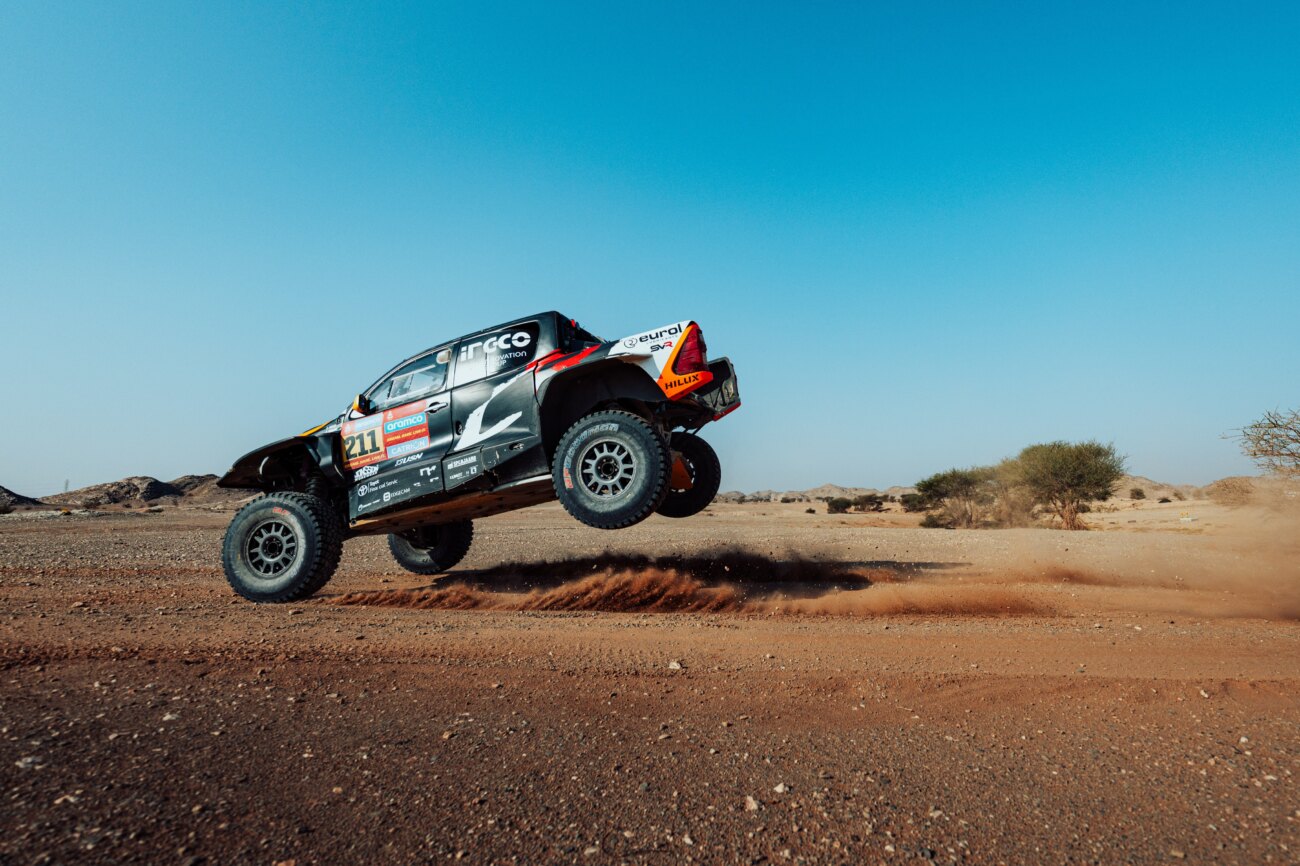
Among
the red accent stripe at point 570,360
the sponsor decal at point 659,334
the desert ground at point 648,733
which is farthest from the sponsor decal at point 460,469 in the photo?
the sponsor decal at point 659,334

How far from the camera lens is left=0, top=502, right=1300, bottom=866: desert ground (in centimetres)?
197

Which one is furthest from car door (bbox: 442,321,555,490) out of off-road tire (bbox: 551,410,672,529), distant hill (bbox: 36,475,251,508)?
distant hill (bbox: 36,475,251,508)

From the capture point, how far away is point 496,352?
6.58 meters

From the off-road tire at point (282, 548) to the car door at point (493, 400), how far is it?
4.58 ft

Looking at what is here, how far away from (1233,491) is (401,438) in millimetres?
13660

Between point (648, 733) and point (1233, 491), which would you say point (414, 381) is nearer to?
point (648, 733)

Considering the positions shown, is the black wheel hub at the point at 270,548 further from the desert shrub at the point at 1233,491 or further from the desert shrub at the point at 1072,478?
the desert shrub at the point at 1072,478

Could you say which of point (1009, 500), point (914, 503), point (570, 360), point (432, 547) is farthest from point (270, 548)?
point (914, 503)

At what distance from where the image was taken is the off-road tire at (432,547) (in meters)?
9.20

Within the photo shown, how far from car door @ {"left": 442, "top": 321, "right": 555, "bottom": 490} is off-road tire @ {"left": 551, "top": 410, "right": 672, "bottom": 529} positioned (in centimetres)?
59

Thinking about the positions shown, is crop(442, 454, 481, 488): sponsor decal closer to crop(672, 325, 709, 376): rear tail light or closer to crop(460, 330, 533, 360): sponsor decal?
crop(460, 330, 533, 360): sponsor decal

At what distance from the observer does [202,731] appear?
260 centimetres

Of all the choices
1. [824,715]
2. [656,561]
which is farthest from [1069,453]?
[824,715]

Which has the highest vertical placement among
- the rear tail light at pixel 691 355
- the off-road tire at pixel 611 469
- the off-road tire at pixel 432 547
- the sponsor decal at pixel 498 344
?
the sponsor decal at pixel 498 344
